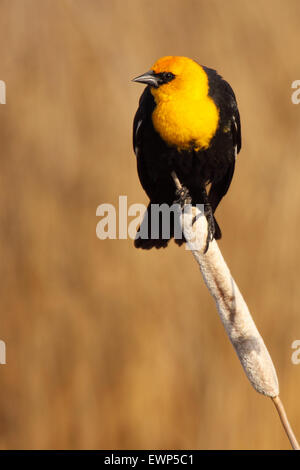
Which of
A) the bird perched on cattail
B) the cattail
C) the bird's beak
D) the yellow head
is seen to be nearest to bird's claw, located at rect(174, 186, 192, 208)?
the bird perched on cattail

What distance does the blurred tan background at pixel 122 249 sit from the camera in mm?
→ 1960

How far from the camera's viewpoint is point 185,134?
1091 mm

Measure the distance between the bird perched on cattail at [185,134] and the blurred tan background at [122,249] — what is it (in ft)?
1.64

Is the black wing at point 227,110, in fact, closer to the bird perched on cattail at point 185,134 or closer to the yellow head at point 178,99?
the bird perched on cattail at point 185,134

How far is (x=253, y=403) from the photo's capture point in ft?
6.74

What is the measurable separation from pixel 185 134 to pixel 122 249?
0.97m

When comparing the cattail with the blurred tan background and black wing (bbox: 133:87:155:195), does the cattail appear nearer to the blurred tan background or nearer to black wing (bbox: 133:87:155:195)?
black wing (bbox: 133:87:155:195)

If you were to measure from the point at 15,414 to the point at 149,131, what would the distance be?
1.26 m

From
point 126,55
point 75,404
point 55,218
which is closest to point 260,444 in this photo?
point 75,404

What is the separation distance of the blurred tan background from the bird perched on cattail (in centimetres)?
50

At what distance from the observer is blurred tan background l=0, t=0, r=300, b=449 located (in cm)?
196

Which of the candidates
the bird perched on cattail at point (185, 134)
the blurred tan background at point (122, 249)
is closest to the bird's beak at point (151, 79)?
the bird perched on cattail at point (185, 134)

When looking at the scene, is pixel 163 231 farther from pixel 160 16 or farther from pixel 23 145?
pixel 160 16

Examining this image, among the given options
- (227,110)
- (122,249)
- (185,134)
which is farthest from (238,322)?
(122,249)
